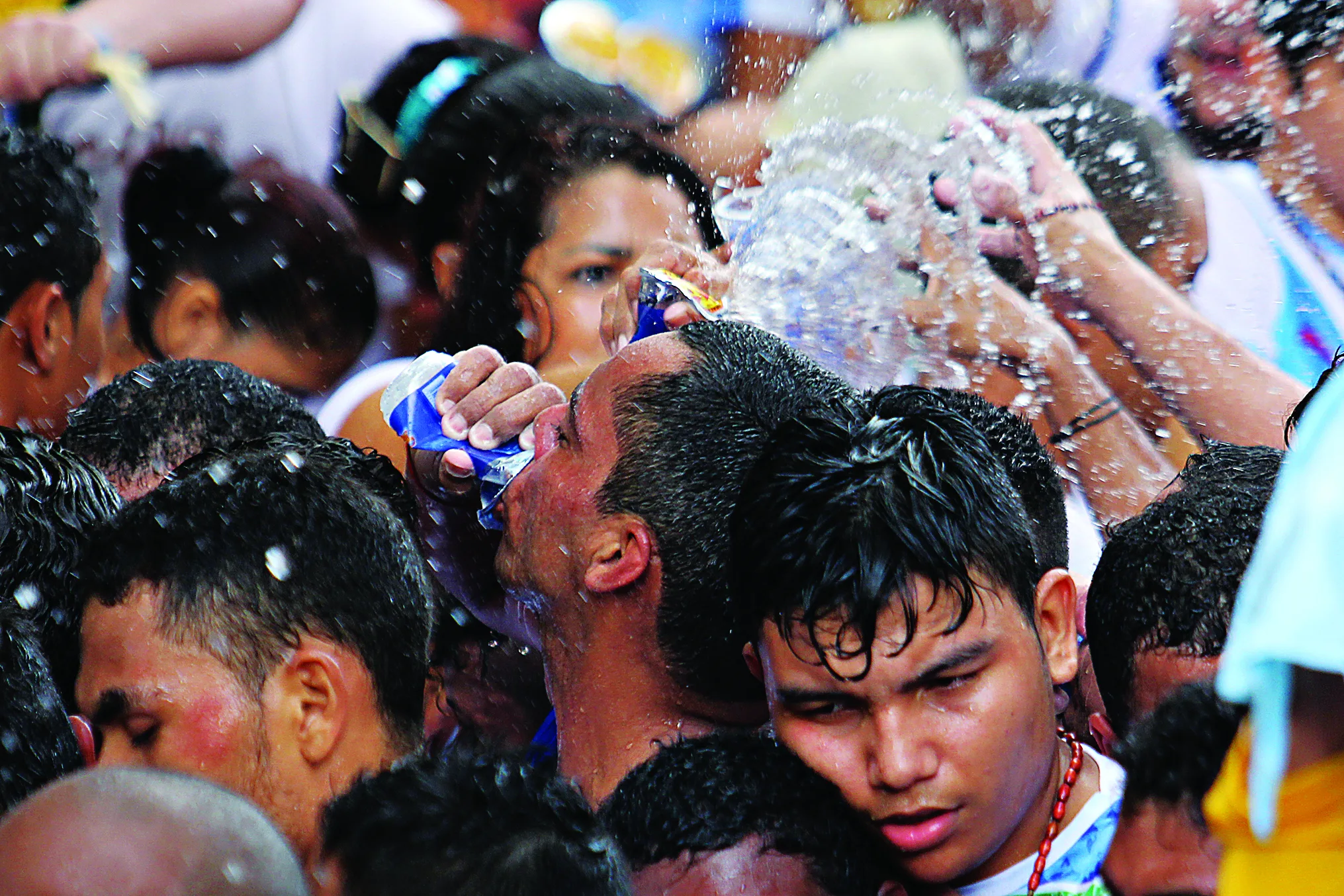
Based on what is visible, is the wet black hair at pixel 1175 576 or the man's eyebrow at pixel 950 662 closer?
the man's eyebrow at pixel 950 662

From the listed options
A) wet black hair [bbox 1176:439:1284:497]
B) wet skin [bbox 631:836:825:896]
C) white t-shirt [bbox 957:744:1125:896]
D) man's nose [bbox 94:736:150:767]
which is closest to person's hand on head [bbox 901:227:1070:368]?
wet black hair [bbox 1176:439:1284:497]

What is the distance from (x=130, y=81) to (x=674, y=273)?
258 cm

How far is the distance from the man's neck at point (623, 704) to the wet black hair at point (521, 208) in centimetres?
180

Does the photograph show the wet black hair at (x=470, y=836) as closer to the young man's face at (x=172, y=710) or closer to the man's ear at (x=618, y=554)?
the young man's face at (x=172, y=710)

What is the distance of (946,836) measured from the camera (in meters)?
1.82

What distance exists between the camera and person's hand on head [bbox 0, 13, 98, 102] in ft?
15.0

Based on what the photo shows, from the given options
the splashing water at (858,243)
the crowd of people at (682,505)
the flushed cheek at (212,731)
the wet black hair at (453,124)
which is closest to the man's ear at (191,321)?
the crowd of people at (682,505)

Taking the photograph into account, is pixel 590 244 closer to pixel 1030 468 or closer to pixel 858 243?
pixel 858 243

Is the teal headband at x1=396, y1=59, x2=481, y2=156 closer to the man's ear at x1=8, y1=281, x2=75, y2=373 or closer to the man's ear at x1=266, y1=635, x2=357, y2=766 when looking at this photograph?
the man's ear at x1=8, y1=281, x2=75, y2=373

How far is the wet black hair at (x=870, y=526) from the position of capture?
1859 mm

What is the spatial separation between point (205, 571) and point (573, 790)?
31.2 inches

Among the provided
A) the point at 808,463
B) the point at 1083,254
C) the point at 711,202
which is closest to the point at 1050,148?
the point at 1083,254

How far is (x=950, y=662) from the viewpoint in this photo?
1.82 m

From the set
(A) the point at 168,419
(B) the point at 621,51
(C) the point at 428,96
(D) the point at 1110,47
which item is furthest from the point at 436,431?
(D) the point at 1110,47
